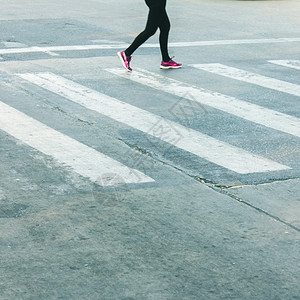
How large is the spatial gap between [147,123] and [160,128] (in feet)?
0.76

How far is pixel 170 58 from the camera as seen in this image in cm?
1086

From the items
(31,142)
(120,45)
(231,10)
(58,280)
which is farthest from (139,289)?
Answer: (231,10)

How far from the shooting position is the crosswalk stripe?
794 centimetres

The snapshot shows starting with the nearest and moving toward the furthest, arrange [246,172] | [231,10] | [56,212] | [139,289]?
[139,289] < [56,212] < [246,172] < [231,10]

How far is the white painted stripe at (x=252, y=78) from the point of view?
973 cm

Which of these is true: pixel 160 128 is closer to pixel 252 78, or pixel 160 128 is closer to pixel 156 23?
pixel 252 78

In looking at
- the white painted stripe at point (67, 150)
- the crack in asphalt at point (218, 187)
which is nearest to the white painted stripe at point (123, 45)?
the white painted stripe at point (67, 150)

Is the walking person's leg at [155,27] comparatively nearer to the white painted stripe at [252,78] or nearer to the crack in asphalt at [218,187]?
the white painted stripe at [252,78]

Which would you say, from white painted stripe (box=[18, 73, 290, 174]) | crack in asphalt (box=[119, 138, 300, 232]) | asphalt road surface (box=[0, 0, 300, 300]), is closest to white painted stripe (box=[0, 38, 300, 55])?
asphalt road surface (box=[0, 0, 300, 300])

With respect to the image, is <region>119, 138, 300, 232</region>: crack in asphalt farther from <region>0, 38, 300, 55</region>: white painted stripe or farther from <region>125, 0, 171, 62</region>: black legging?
<region>0, 38, 300, 55</region>: white painted stripe

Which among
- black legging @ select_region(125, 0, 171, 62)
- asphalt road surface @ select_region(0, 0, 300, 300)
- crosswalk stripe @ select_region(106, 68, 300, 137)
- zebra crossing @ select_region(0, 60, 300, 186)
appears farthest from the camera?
black legging @ select_region(125, 0, 171, 62)

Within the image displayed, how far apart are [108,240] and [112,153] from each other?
195 centimetres

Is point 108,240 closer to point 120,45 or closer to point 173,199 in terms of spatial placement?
point 173,199

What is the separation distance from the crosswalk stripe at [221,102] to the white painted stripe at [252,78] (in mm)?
886
